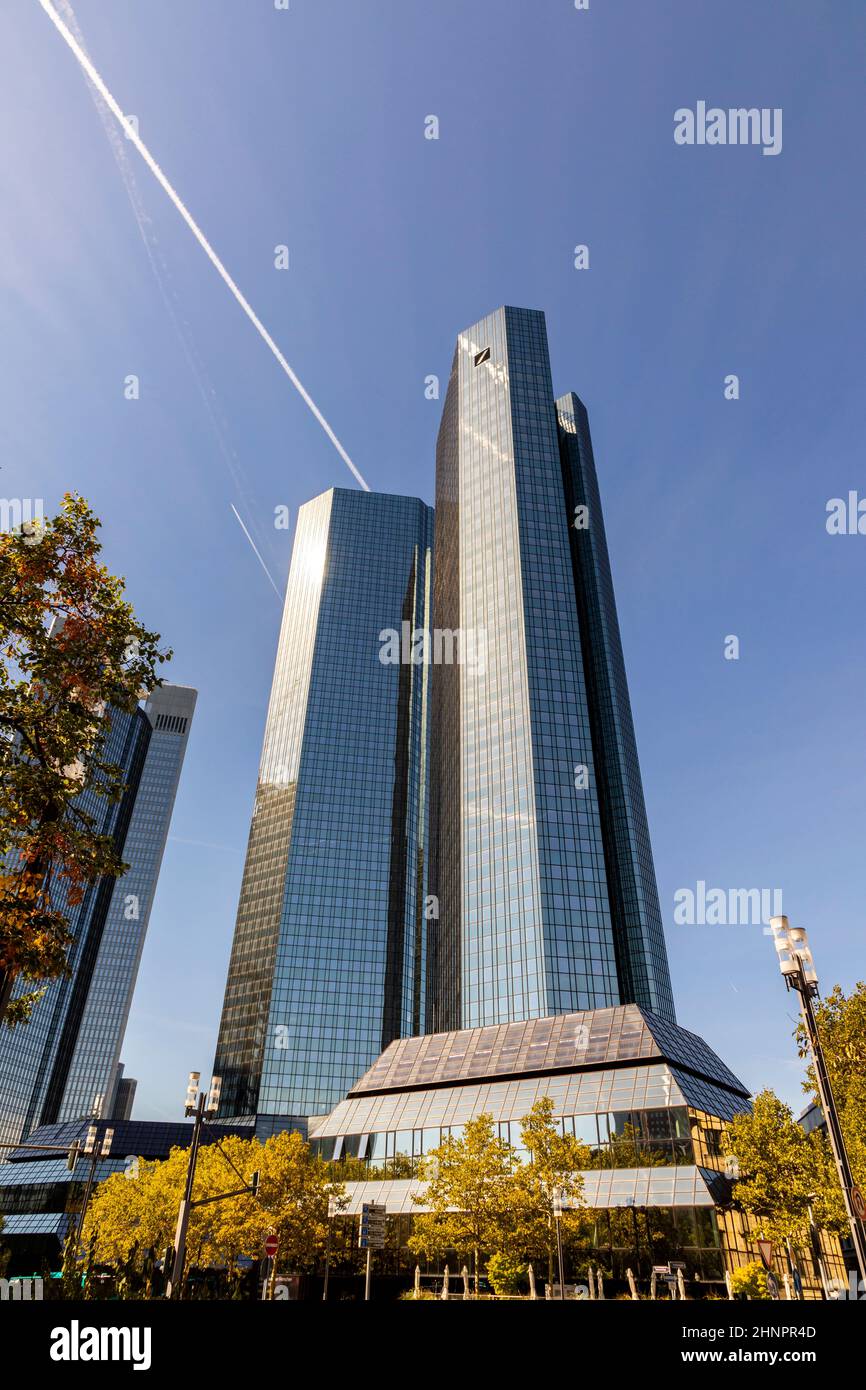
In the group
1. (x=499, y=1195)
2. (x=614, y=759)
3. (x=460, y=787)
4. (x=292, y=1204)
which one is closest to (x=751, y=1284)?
(x=499, y=1195)

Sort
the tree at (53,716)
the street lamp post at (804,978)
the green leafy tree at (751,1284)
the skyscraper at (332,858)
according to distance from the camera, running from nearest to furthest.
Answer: the tree at (53,716)
the street lamp post at (804,978)
the green leafy tree at (751,1284)
the skyscraper at (332,858)

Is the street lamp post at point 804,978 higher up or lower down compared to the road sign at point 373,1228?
higher up

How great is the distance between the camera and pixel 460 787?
5226 inches

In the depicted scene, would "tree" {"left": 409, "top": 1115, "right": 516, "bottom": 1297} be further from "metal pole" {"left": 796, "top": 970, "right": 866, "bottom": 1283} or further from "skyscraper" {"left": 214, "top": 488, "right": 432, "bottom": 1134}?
"skyscraper" {"left": 214, "top": 488, "right": 432, "bottom": 1134}

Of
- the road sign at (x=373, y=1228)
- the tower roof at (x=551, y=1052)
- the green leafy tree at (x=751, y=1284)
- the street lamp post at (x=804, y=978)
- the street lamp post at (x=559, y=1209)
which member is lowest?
the green leafy tree at (x=751, y=1284)

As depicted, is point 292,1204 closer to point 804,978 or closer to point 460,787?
point 804,978

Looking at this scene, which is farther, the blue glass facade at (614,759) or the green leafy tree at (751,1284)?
the blue glass facade at (614,759)

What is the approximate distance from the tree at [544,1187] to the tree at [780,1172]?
8.86 metres

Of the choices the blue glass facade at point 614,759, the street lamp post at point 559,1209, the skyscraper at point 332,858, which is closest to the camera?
the street lamp post at point 559,1209

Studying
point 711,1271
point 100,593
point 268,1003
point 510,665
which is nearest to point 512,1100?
point 711,1271

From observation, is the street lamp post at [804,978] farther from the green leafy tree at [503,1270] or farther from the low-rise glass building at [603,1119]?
the low-rise glass building at [603,1119]

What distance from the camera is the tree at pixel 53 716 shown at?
14719 mm

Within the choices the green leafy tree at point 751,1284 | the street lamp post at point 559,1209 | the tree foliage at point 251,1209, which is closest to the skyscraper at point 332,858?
the tree foliage at point 251,1209
